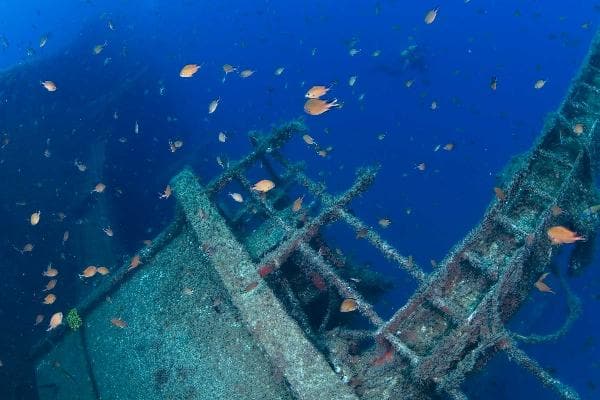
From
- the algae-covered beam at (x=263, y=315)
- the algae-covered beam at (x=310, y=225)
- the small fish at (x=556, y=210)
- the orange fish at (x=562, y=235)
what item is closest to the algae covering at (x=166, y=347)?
the algae-covered beam at (x=263, y=315)

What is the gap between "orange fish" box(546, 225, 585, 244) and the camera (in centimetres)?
492

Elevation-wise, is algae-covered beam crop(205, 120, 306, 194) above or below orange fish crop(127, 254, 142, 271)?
above

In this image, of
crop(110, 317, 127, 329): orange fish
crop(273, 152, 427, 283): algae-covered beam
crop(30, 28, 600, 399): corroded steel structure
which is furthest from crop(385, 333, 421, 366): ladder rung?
crop(110, 317, 127, 329): orange fish

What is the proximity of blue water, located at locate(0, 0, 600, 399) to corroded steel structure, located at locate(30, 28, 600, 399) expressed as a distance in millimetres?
5066

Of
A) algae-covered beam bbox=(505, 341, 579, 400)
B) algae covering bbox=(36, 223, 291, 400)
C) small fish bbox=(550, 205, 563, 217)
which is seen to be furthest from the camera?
small fish bbox=(550, 205, 563, 217)

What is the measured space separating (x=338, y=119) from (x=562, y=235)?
939 inches

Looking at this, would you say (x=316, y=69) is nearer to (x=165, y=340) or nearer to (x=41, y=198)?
(x=41, y=198)

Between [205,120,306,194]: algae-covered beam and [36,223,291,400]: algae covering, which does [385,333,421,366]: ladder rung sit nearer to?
[36,223,291,400]: algae covering

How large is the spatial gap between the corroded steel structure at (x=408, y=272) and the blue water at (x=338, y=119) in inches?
199

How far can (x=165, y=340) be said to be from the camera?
19.0 feet

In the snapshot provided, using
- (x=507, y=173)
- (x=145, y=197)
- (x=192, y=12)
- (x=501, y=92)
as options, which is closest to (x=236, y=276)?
(x=507, y=173)

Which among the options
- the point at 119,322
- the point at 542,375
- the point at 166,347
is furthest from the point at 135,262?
the point at 542,375

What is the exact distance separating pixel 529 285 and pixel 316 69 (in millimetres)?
30414

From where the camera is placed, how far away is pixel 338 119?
92.0ft
